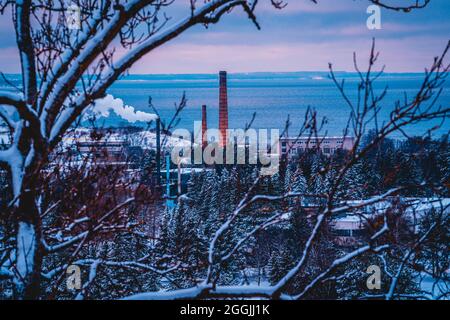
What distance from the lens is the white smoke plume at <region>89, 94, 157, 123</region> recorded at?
291cm

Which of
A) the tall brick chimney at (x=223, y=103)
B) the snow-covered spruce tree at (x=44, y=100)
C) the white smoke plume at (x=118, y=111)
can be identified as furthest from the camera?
the tall brick chimney at (x=223, y=103)

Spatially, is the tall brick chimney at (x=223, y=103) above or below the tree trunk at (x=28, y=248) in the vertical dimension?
above

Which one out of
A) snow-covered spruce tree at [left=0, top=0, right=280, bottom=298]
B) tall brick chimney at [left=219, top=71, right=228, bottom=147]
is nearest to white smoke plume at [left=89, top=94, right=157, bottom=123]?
snow-covered spruce tree at [left=0, top=0, right=280, bottom=298]

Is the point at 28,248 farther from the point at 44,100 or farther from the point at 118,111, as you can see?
the point at 118,111

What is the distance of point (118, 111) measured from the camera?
4035 mm

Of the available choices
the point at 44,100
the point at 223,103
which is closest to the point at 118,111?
the point at 44,100

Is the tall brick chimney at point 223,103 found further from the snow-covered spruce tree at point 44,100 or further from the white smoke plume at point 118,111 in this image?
the snow-covered spruce tree at point 44,100

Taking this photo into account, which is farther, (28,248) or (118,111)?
(118,111)

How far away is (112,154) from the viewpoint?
3.76m

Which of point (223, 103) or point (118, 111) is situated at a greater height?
point (223, 103)

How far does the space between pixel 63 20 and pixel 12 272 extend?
112 cm

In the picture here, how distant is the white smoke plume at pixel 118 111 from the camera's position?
291 cm

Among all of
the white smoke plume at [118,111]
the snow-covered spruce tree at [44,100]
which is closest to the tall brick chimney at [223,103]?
the white smoke plume at [118,111]
